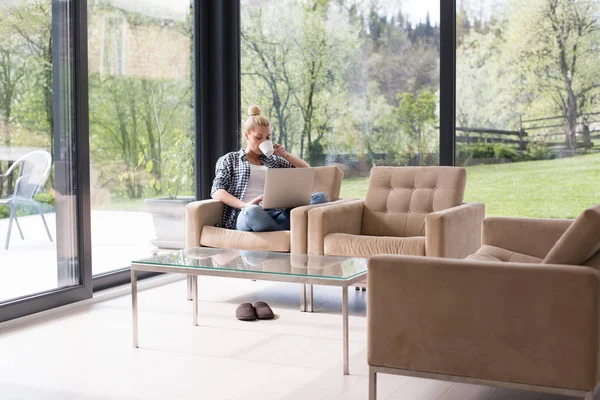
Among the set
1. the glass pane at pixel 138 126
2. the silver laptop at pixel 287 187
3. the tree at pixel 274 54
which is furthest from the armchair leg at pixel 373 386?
the tree at pixel 274 54

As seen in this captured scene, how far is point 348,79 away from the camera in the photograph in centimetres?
643

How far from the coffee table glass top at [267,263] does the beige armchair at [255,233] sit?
1.88ft

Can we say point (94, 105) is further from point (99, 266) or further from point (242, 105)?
point (242, 105)

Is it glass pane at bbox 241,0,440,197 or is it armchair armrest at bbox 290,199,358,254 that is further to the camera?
glass pane at bbox 241,0,440,197

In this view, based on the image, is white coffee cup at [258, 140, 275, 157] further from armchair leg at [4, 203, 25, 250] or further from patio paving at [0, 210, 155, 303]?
armchair leg at [4, 203, 25, 250]

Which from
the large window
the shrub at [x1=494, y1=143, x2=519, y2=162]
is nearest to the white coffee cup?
the large window

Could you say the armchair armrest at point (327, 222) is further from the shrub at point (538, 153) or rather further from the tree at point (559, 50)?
the tree at point (559, 50)

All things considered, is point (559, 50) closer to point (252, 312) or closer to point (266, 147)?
point (266, 147)

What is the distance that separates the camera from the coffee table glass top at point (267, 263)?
370 cm

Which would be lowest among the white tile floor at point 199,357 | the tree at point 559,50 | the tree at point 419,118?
the white tile floor at point 199,357

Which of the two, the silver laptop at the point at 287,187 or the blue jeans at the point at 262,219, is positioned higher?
the silver laptop at the point at 287,187

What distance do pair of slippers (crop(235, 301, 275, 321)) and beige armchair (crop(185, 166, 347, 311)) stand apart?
0.87ft

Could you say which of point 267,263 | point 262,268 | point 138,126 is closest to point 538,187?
point 267,263

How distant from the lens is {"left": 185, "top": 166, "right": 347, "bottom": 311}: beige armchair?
495cm
